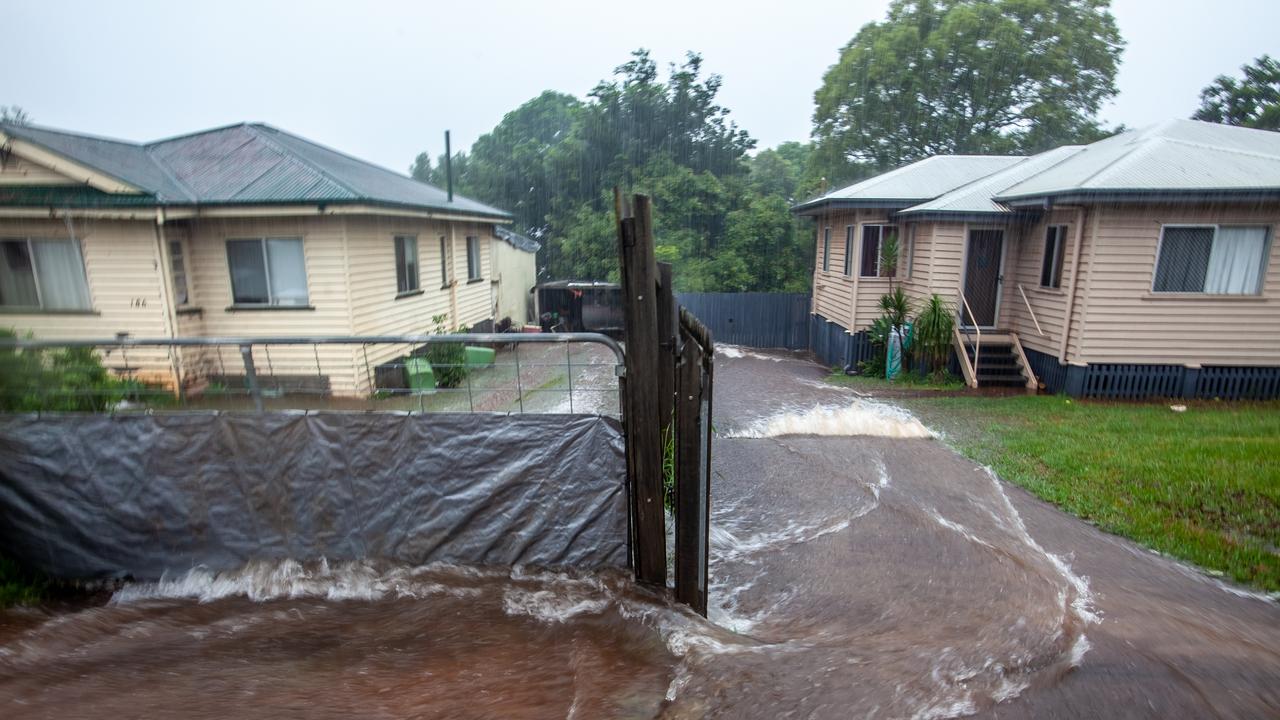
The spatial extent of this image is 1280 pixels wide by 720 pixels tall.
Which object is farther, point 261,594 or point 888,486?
point 888,486

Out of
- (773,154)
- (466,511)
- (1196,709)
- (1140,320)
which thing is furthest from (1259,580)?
(773,154)

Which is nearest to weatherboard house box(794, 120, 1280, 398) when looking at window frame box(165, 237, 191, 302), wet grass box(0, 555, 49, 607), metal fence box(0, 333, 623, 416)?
metal fence box(0, 333, 623, 416)

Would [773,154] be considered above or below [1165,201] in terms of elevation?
above

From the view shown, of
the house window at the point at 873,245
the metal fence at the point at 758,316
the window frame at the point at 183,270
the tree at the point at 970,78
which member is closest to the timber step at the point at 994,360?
the house window at the point at 873,245

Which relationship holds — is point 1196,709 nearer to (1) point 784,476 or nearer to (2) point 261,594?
(1) point 784,476

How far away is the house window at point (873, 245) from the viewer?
1455 centimetres

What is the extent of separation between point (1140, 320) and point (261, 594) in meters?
12.2

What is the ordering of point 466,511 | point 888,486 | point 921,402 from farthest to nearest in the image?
1. point 921,402
2. point 888,486
3. point 466,511

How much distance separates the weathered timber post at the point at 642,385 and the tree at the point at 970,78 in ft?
87.7

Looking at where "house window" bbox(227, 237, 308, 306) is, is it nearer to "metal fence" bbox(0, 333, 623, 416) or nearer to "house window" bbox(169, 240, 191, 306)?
"house window" bbox(169, 240, 191, 306)

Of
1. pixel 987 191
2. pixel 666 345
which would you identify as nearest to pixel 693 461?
pixel 666 345

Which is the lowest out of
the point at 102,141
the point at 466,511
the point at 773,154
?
the point at 466,511

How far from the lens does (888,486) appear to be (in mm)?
6832

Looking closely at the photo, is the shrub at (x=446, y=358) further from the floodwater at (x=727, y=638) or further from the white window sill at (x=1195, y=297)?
the white window sill at (x=1195, y=297)
